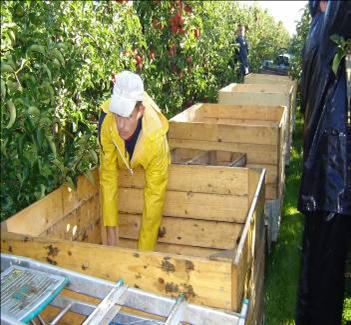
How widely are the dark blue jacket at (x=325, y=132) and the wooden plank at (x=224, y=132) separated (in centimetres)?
177

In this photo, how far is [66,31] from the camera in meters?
2.90

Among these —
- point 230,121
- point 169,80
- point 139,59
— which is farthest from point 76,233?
point 169,80

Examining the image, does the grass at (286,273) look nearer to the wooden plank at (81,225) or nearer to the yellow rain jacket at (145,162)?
the yellow rain jacket at (145,162)

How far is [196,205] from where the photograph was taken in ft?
10.6

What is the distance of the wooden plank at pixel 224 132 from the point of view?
420 cm

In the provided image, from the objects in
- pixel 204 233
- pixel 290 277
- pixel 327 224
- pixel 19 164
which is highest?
pixel 19 164

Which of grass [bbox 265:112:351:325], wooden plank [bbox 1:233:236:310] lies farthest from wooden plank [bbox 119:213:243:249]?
wooden plank [bbox 1:233:236:310]

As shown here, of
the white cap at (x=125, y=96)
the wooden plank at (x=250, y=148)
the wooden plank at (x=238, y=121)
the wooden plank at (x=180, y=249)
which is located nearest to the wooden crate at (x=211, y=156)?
the wooden plank at (x=250, y=148)

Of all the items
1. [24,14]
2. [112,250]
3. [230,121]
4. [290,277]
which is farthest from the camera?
[230,121]

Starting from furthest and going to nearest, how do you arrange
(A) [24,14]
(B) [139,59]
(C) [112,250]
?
(B) [139,59]
(A) [24,14]
(C) [112,250]

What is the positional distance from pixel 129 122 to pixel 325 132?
3.47ft

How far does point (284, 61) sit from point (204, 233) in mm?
13031

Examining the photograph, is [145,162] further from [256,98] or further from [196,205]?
[256,98]

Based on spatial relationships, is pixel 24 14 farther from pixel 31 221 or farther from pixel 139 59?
pixel 139 59
